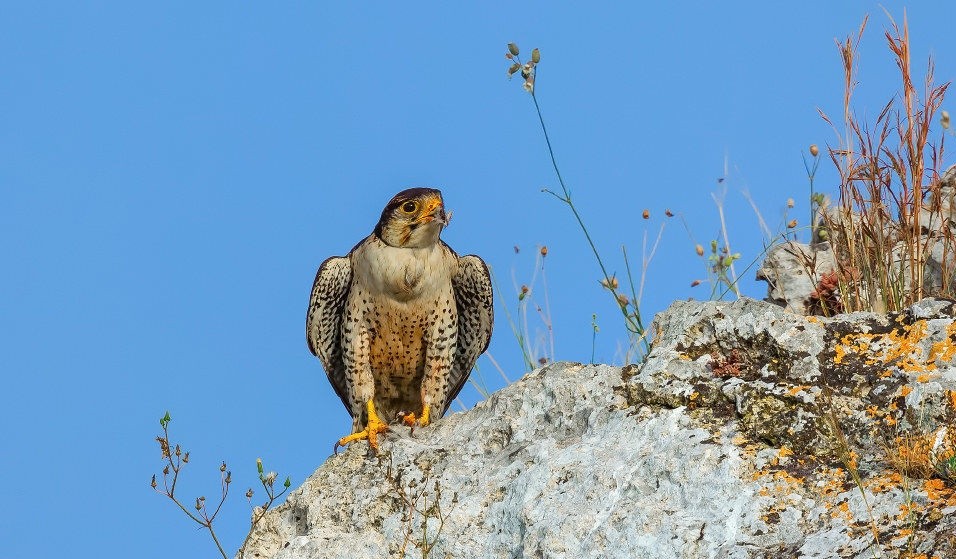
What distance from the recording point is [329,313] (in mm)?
5805

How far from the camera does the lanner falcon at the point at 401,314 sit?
545cm

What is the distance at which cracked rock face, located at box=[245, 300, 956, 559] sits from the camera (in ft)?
10.3

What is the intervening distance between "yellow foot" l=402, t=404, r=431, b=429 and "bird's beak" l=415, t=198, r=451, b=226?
882 mm

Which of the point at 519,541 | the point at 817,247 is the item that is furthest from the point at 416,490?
the point at 817,247

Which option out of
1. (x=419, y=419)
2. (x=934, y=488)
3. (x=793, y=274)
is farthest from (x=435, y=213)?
(x=934, y=488)

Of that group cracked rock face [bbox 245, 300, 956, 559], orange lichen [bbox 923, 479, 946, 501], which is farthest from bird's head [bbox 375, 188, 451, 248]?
orange lichen [bbox 923, 479, 946, 501]

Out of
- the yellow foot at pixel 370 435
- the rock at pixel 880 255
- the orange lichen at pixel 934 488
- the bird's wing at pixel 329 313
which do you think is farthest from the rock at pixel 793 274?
the orange lichen at pixel 934 488

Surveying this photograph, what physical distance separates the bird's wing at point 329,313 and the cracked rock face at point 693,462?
1.61 m

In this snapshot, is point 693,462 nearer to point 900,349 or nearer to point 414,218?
point 900,349

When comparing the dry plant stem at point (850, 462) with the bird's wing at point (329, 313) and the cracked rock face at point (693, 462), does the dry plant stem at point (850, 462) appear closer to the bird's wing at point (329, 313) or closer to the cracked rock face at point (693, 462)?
the cracked rock face at point (693, 462)

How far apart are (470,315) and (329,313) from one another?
70 centimetres

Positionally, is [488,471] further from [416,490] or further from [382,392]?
[382,392]

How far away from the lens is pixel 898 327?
366 centimetres

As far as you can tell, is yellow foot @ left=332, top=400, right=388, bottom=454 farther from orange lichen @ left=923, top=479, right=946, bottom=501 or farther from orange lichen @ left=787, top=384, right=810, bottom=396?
orange lichen @ left=923, top=479, right=946, bottom=501
